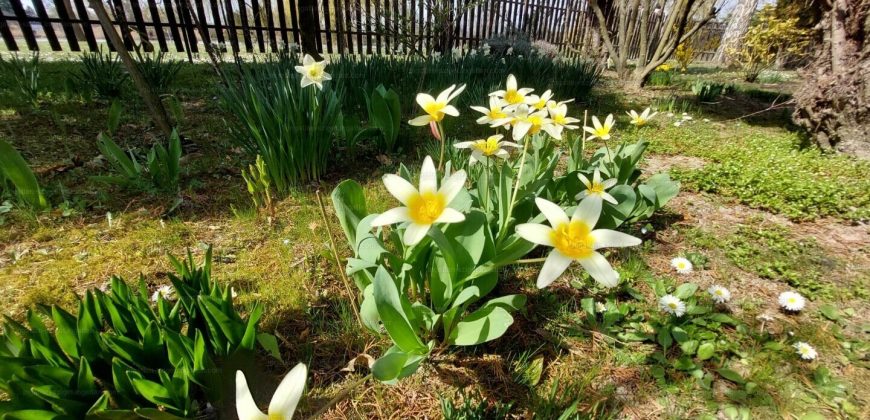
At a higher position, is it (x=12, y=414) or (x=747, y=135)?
(x=12, y=414)

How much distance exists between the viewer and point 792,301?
5.46 feet

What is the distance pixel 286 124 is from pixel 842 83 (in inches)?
190

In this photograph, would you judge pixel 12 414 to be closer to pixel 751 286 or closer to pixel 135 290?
pixel 135 290

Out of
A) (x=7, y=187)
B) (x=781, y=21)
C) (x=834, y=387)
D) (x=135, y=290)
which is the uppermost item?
(x=781, y=21)

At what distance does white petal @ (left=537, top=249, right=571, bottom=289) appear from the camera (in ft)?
2.76

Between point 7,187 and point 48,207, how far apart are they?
215mm

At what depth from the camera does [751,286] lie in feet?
6.05

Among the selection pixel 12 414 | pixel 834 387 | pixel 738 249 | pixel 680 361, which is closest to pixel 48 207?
pixel 12 414

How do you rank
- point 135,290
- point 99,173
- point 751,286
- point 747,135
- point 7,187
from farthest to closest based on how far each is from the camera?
point 747,135
point 99,173
point 7,187
point 751,286
point 135,290

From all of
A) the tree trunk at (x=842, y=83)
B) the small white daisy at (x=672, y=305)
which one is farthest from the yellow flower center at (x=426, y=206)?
the tree trunk at (x=842, y=83)

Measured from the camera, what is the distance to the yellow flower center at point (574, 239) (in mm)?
911

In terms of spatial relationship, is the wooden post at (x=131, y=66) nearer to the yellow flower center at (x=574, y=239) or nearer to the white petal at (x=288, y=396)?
the white petal at (x=288, y=396)

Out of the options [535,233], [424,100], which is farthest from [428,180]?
[424,100]

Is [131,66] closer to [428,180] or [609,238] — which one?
[428,180]
